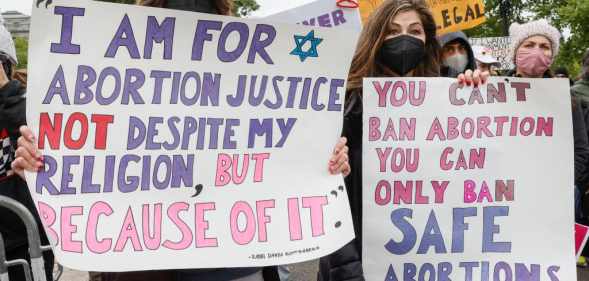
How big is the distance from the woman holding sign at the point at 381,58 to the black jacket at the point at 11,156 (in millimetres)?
1355

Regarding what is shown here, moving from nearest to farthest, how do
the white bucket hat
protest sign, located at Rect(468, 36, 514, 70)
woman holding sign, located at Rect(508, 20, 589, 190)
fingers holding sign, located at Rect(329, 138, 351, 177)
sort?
fingers holding sign, located at Rect(329, 138, 351, 177)
the white bucket hat
woman holding sign, located at Rect(508, 20, 589, 190)
protest sign, located at Rect(468, 36, 514, 70)

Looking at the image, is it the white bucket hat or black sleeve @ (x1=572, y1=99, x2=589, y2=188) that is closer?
the white bucket hat

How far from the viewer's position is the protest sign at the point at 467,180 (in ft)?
7.04

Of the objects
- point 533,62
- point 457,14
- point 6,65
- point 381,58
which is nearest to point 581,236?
point 533,62

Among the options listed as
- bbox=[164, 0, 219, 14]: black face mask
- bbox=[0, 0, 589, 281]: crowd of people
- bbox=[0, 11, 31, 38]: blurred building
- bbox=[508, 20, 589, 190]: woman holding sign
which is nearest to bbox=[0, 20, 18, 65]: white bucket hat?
bbox=[0, 0, 589, 281]: crowd of people

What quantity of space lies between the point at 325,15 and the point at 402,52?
1847 mm

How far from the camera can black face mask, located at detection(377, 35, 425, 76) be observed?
2244mm

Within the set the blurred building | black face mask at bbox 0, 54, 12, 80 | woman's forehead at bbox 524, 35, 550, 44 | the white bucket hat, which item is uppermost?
the blurred building

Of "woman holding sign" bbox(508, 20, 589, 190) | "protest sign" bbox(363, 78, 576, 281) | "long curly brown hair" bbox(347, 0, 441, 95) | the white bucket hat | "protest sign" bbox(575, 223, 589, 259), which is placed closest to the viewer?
"protest sign" bbox(363, 78, 576, 281)

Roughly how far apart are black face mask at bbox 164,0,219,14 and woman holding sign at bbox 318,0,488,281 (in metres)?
0.63

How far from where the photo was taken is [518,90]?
225 centimetres

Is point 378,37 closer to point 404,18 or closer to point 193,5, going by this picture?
point 404,18

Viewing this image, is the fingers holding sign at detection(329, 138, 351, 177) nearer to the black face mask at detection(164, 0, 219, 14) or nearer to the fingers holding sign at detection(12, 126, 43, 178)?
the black face mask at detection(164, 0, 219, 14)

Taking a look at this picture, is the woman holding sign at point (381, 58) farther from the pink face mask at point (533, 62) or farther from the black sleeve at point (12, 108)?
the black sleeve at point (12, 108)
